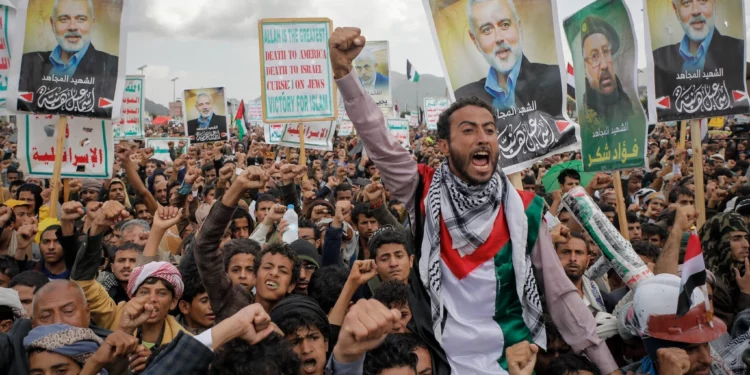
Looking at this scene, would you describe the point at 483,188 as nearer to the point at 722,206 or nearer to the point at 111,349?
the point at 111,349

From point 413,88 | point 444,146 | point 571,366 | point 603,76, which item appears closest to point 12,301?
point 444,146

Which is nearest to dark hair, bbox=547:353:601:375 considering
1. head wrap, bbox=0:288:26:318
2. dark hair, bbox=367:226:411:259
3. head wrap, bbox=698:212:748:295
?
dark hair, bbox=367:226:411:259

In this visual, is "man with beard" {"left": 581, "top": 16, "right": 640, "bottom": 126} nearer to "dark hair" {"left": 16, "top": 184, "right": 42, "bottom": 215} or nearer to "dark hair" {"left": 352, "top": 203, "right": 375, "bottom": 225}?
"dark hair" {"left": 352, "top": 203, "right": 375, "bottom": 225}

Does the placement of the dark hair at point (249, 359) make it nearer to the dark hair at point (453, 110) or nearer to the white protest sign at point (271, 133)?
the dark hair at point (453, 110)

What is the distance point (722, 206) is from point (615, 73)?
3.49m

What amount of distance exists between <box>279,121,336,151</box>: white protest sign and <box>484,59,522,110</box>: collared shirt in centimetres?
624

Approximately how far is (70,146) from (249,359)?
563 cm

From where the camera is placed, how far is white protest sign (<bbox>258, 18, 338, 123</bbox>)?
8.01 metres

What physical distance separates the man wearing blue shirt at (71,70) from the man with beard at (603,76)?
4483 millimetres

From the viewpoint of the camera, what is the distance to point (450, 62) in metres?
4.89

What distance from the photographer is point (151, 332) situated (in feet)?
11.8

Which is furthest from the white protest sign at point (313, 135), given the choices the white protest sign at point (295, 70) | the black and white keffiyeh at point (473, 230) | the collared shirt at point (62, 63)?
the black and white keffiyeh at point (473, 230)

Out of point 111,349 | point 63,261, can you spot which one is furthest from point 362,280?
point 63,261

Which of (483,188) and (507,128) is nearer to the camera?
(483,188)
